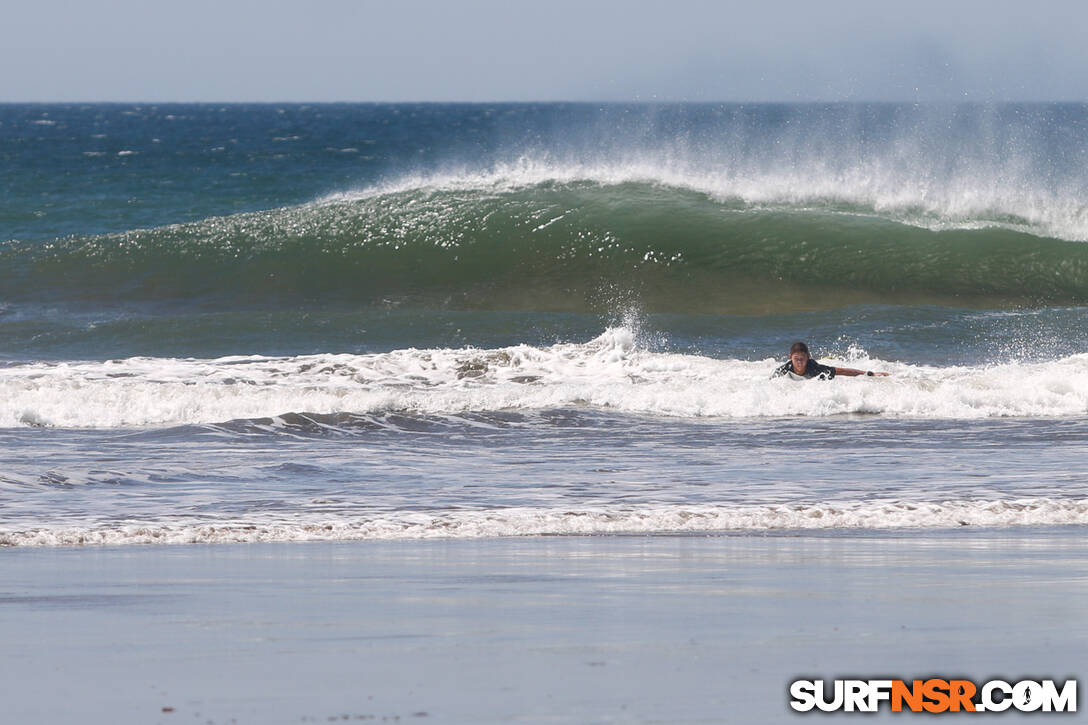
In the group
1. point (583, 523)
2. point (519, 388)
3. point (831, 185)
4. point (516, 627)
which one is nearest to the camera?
point (516, 627)

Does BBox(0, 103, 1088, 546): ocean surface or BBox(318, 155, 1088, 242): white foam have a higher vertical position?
BBox(318, 155, 1088, 242): white foam

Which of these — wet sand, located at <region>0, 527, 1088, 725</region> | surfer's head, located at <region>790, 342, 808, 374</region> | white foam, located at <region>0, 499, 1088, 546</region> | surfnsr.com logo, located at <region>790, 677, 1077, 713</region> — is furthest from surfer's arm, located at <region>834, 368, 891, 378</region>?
surfnsr.com logo, located at <region>790, 677, 1077, 713</region>

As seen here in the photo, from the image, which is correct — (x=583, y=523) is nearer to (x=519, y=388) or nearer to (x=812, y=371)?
(x=519, y=388)

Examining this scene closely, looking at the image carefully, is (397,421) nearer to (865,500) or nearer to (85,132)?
(865,500)

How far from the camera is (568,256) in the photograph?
72.4ft

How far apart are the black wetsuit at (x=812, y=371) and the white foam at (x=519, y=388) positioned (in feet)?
0.43

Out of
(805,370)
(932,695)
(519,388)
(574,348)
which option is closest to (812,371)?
(805,370)

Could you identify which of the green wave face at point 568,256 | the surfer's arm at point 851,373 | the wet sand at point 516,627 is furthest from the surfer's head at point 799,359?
the green wave face at point 568,256

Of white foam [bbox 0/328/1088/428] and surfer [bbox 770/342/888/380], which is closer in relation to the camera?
white foam [bbox 0/328/1088/428]

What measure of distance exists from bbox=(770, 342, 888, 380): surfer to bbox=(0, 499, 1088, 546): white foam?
5.32m

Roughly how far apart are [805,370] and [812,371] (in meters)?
0.08

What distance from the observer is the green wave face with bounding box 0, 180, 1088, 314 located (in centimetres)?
2073

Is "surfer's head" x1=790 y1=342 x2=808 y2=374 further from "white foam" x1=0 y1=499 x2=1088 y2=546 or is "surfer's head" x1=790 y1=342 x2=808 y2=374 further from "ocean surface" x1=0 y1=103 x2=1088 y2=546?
"white foam" x1=0 y1=499 x2=1088 y2=546

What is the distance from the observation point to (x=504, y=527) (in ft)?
25.0
